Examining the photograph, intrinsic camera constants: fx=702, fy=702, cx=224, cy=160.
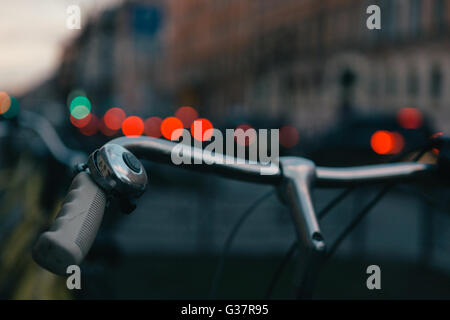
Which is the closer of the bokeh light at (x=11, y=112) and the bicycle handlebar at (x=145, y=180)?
the bicycle handlebar at (x=145, y=180)

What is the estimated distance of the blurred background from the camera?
3865 millimetres

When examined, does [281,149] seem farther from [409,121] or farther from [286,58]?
[286,58]

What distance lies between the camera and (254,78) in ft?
180

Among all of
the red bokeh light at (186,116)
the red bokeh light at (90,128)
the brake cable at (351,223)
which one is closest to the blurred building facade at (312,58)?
the red bokeh light at (186,116)

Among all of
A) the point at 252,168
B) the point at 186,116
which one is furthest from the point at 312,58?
the point at 252,168

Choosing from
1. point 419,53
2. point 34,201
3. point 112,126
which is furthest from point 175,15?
point 34,201

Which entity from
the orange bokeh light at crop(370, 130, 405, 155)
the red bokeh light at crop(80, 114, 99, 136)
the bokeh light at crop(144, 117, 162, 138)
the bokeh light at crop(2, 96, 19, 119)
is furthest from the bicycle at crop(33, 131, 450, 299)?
the bokeh light at crop(144, 117, 162, 138)

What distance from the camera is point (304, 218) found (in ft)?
4.45

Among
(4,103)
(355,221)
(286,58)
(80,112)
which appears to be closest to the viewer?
(355,221)

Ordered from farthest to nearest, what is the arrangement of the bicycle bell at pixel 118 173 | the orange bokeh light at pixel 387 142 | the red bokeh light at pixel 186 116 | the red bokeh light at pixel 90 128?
1. the red bokeh light at pixel 186 116
2. the red bokeh light at pixel 90 128
3. the orange bokeh light at pixel 387 142
4. the bicycle bell at pixel 118 173

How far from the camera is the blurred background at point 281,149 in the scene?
12.7ft

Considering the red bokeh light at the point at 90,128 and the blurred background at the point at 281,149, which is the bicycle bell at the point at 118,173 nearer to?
the blurred background at the point at 281,149

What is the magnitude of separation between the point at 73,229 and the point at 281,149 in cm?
416

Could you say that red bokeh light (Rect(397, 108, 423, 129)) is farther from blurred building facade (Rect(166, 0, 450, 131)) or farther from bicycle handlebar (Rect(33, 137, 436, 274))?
bicycle handlebar (Rect(33, 137, 436, 274))
